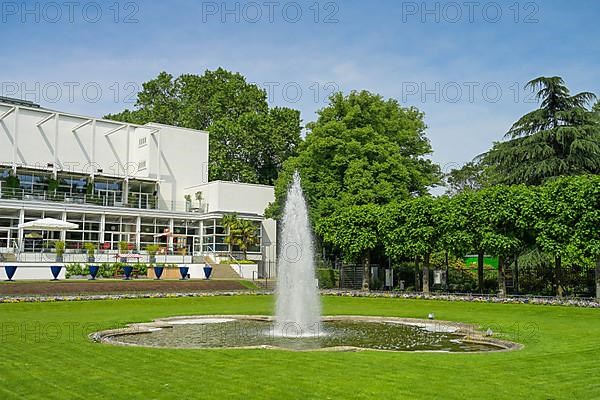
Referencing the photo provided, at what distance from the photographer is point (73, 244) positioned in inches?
1768

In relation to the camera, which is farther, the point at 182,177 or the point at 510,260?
the point at 182,177

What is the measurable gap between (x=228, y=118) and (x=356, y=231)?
1311 inches

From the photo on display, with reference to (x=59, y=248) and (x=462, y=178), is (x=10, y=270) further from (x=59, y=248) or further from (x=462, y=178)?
(x=462, y=178)

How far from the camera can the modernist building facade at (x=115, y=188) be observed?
46.4 m

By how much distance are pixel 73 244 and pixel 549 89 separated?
3265cm

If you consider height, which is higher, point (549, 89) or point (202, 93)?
point (202, 93)

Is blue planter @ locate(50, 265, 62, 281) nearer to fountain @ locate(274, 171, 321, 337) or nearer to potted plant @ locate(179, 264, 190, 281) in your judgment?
Answer: potted plant @ locate(179, 264, 190, 281)

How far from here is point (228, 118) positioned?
66625 millimetres

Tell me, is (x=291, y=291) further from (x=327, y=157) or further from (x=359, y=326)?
(x=327, y=157)

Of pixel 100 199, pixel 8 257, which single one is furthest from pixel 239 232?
pixel 8 257

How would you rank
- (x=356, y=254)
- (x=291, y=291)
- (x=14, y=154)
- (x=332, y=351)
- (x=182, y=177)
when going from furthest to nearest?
(x=182, y=177) < (x=14, y=154) < (x=356, y=254) < (x=291, y=291) < (x=332, y=351)

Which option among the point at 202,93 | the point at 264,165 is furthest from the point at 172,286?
the point at 202,93

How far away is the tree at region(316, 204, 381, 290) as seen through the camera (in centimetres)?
3634

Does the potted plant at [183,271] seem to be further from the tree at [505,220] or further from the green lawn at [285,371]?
the green lawn at [285,371]
